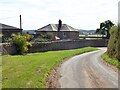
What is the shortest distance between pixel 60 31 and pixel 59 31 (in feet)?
1.17

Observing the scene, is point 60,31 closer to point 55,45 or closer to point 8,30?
point 8,30

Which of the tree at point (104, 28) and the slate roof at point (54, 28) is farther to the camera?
the tree at point (104, 28)

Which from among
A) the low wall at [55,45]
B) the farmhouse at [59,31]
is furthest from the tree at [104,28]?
the low wall at [55,45]

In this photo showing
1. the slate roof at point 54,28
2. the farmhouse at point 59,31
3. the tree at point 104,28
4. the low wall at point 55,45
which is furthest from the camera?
the tree at point 104,28

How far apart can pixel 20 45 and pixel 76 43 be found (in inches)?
994

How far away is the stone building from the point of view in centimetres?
8225

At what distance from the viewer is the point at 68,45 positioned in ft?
199

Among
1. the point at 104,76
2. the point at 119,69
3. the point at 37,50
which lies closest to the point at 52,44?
the point at 37,50

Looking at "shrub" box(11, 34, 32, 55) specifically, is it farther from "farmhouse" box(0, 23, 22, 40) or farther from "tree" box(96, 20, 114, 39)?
"tree" box(96, 20, 114, 39)

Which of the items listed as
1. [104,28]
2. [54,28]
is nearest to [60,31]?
[54,28]

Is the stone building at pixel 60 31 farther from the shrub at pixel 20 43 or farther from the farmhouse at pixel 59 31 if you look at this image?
the shrub at pixel 20 43

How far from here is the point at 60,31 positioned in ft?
274

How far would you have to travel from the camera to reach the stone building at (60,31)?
8225cm

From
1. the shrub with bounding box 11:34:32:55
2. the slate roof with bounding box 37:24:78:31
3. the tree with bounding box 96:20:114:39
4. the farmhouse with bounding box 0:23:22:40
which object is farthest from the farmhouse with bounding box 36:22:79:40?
the shrub with bounding box 11:34:32:55
